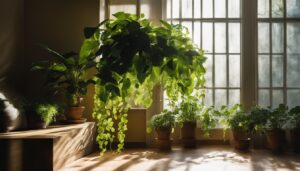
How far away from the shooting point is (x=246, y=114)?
12.1 feet

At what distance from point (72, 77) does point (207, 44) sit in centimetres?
180

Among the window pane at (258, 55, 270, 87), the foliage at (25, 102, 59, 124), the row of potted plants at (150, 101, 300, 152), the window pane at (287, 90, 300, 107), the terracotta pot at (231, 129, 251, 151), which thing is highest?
the window pane at (258, 55, 270, 87)

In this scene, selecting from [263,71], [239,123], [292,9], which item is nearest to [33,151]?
[239,123]

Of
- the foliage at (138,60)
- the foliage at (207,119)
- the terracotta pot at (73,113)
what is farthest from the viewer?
the foliage at (207,119)

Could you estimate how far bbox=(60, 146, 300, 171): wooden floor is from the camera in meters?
2.73

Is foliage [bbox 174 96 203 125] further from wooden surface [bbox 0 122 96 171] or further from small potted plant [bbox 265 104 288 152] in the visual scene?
wooden surface [bbox 0 122 96 171]

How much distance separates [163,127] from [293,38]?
2.07 m

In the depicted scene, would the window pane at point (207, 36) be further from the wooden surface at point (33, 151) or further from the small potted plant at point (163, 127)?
the wooden surface at point (33, 151)

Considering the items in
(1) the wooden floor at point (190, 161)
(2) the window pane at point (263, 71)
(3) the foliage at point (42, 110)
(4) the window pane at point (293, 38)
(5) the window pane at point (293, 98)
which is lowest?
(1) the wooden floor at point (190, 161)

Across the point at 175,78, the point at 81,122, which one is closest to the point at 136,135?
the point at 81,122

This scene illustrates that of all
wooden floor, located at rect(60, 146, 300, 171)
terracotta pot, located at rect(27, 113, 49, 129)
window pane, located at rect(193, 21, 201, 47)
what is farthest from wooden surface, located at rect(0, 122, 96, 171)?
window pane, located at rect(193, 21, 201, 47)

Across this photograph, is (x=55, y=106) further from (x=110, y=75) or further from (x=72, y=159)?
(x=110, y=75)

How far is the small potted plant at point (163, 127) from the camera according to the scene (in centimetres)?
364

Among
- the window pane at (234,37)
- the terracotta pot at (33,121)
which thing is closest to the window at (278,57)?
the window pane at (234,37)
